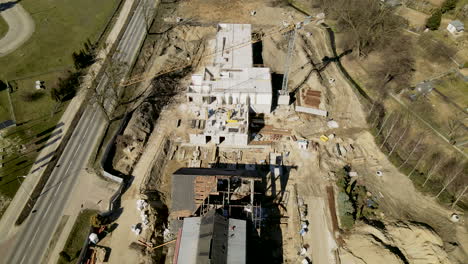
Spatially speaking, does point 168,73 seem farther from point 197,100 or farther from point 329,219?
point 329,219

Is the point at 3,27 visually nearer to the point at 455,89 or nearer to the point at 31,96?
the point at 31,96

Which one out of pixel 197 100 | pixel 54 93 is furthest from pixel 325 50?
pixel 54 93

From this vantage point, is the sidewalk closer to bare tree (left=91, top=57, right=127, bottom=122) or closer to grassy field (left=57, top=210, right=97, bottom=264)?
bare tree (left=91, top=57, right=127, bottom=122)

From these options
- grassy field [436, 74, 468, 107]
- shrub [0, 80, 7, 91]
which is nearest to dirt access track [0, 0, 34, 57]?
shrub [0, 80, 7, 91]

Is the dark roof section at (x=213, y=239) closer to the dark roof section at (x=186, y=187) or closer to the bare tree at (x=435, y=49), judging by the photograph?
the dark roof section at (x=186, y=187)

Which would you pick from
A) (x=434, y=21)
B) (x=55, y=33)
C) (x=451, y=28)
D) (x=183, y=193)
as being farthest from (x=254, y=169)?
(x=451, y=28)

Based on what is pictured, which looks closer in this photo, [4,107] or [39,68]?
[4,107]
